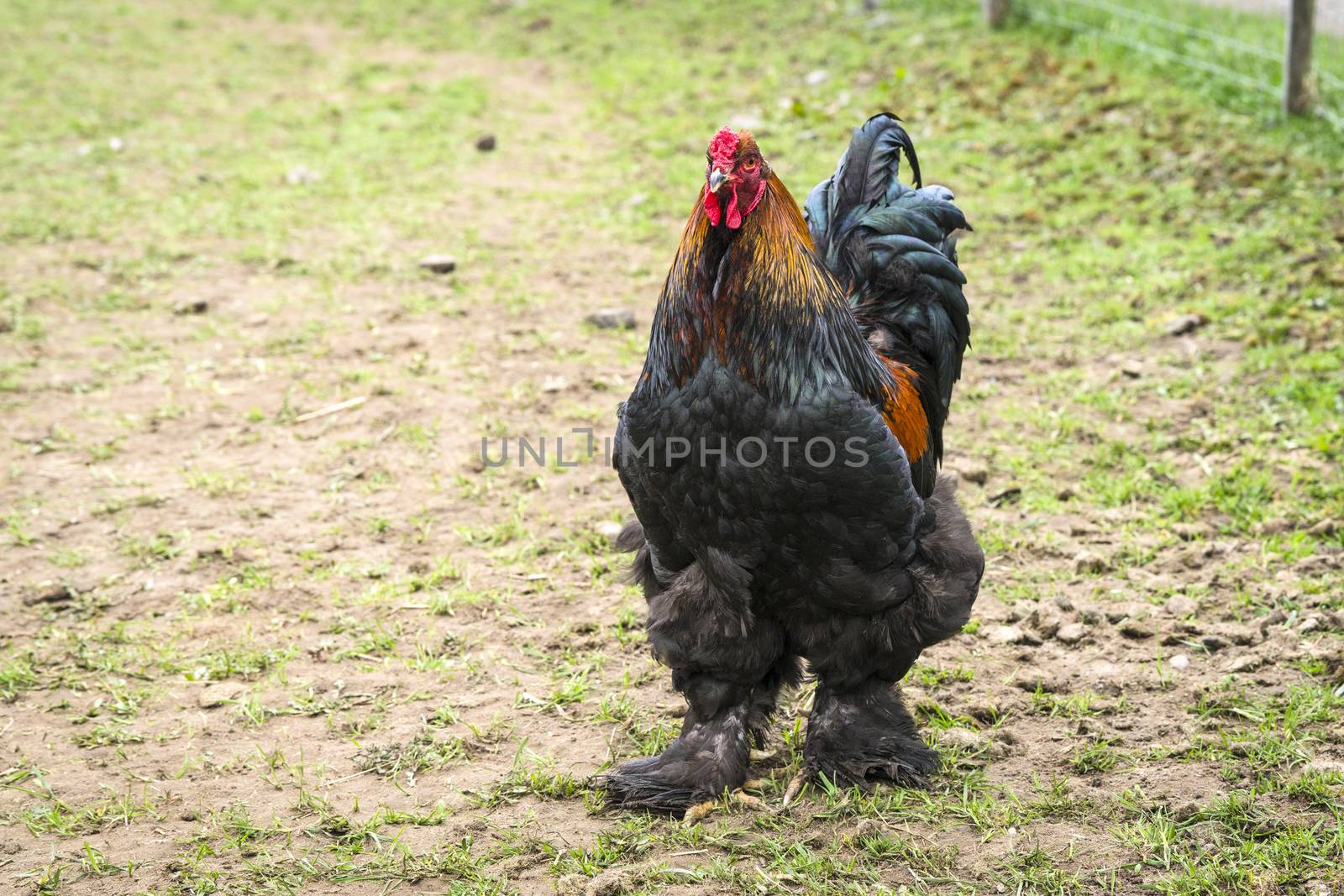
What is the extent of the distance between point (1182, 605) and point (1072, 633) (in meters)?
0.51

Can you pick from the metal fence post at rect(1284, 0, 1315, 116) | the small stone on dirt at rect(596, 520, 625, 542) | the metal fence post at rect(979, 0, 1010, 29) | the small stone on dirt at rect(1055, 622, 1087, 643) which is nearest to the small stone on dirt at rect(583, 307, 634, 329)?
the small stone on dirt at rect(596, 520, 625, 542)

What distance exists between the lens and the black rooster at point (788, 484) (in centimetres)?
346

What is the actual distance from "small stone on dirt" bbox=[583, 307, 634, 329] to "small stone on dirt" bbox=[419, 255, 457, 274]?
4.85ft

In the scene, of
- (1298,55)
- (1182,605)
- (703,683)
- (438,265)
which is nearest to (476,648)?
(703,683)

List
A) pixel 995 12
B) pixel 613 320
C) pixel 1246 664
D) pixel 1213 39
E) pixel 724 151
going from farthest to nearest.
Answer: pixel 995 12 → pixel 1213 39 → pixel 613 320 → pixel 1246 664 → pixel 724 151

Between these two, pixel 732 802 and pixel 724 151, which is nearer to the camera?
pixel 724 151

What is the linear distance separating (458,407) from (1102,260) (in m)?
4.39

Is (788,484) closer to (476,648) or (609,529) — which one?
(476,648)

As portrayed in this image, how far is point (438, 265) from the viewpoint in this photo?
8469 mm

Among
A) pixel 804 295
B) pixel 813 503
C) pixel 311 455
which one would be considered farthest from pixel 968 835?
pixel 311 455

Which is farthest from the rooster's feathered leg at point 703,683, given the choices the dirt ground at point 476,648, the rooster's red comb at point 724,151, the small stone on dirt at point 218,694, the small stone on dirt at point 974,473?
the small stone on dirt at point 974,473

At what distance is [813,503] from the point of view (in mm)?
3484

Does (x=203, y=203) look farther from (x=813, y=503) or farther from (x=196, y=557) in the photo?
(x=813, y=503)

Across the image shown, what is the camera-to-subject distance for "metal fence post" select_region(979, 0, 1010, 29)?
38.0ft
